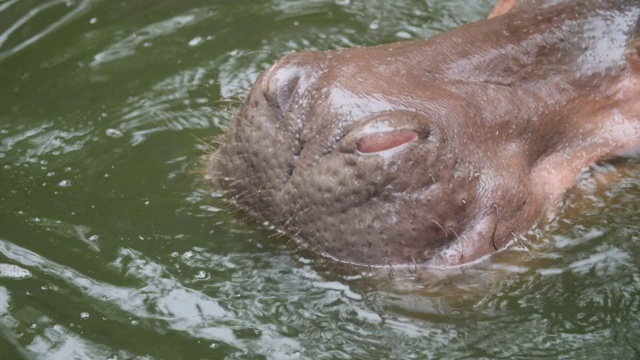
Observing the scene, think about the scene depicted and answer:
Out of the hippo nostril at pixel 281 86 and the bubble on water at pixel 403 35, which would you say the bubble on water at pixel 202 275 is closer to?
the hippo nostril at pixel 281 86

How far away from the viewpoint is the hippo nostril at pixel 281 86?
11.9ft

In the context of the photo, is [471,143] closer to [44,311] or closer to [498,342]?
[498,342]

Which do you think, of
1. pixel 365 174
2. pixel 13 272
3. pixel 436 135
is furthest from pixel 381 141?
pixel 13 272

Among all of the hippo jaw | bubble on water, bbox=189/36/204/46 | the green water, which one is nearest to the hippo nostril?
the hippo jaw

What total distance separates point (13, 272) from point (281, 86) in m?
1.40

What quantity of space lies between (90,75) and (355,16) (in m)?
1.67

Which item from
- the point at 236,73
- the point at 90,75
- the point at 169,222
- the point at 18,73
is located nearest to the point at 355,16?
the point at 236,73

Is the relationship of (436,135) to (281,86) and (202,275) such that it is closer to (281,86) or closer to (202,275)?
(281,86)

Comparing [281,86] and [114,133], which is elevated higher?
[281,86]

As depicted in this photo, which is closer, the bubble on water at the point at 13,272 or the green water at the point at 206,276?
the green water at the point at 206,276

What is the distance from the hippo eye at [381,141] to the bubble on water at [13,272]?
157 centimetres

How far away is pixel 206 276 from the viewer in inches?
158

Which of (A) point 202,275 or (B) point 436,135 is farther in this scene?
(A) point 202,275

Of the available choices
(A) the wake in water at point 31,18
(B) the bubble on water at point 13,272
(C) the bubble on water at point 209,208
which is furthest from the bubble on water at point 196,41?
(B) the bubble on water at point 13,272
